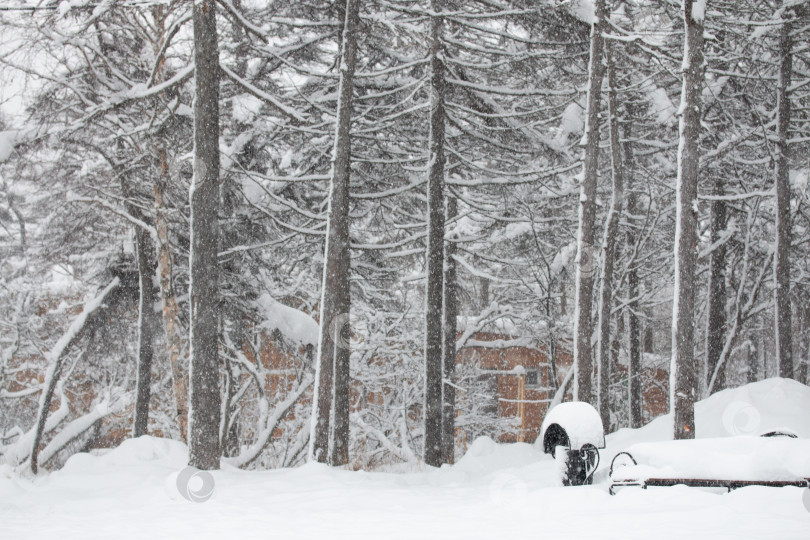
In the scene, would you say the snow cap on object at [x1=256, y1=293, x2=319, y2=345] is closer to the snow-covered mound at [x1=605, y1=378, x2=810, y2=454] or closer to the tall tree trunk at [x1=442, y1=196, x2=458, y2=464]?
the tall tree trunk at [x1=442, y1=196, x2=458, y2=464]

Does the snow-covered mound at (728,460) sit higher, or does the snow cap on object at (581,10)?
the snow cap on object at (581,10)

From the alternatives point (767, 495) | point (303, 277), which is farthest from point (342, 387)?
point (767, 495)

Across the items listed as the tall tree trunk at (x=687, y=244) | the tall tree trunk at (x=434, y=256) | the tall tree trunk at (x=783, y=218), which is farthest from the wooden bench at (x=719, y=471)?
the tall tree trunk at (x=783, y=218)

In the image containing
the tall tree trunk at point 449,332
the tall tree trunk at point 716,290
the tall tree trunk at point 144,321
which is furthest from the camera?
the tall tree trunk at point 716,290

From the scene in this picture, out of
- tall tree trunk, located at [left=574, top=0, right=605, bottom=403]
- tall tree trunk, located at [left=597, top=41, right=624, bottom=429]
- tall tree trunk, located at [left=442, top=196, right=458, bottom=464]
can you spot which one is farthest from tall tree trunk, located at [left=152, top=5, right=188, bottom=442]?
tall tree trunk, located at [left=597, top=41, right=624, bottom=429]

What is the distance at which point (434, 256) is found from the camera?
1532 cm

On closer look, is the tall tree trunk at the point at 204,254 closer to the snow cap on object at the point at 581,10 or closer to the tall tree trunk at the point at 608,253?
the snow cap on object at the point at 581,10

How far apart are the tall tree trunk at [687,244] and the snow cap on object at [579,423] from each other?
2.90 m

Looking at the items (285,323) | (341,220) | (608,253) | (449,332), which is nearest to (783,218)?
(608,253)

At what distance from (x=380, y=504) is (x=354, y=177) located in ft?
34.3

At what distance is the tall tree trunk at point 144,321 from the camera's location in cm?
1562

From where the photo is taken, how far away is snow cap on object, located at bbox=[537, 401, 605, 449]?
729 centimetres

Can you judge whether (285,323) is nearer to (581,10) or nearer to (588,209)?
(588,209)

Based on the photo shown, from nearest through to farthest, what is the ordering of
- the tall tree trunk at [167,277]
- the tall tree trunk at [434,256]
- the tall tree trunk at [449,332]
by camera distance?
the tall tree trunk at [167,277] < the tall tree trunk at [434,256] < the tall tree trunk at [449,332]
